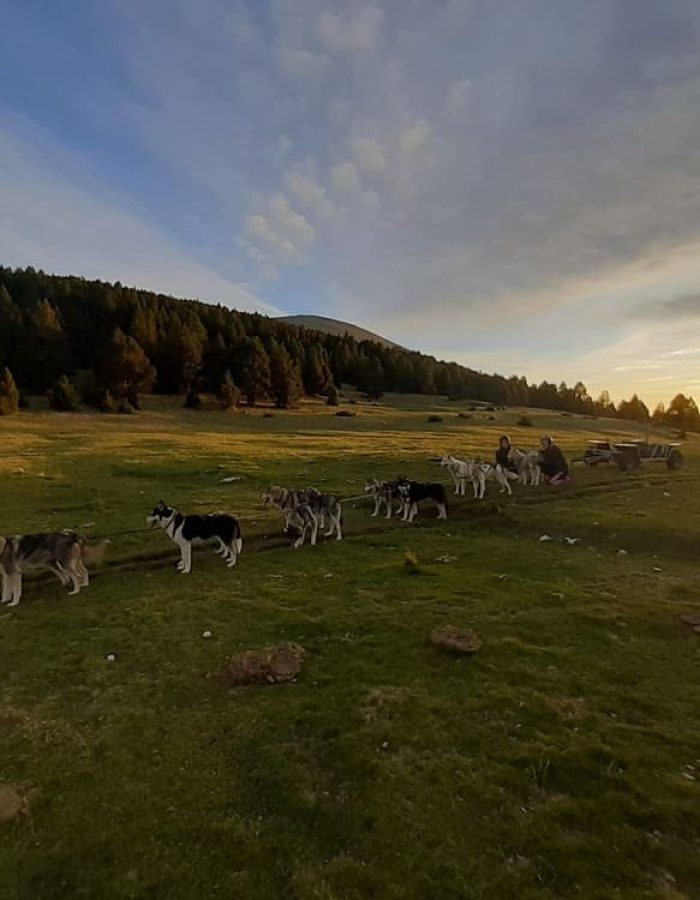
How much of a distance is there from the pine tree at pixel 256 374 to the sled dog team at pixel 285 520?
184 ft

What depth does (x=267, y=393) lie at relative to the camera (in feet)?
267

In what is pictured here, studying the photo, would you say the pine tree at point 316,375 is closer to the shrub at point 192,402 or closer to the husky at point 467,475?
the shrub at point 192,402

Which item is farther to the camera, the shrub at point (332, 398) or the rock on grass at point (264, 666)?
the shrub at point (332, 398)

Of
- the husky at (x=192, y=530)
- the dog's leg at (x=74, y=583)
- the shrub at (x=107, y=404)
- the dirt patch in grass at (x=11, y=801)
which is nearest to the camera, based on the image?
the dirt patch in grass at (x=11, y=801)

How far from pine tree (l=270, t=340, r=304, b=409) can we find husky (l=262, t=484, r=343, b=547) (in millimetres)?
63248

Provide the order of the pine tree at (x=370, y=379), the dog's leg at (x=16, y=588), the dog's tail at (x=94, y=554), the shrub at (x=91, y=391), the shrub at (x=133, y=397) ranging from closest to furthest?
the dog's leg at (x=16, y=588)
the dog's tail at (x=94, y=554)
the shrub at (x=91, y=391)
the shrub at (x=133, y=397)
the pine tree at (x=370, y=379)

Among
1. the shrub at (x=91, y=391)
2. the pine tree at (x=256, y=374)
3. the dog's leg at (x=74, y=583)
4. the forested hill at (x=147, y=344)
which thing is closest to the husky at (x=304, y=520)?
the dog's leg at (x=74, y=583)

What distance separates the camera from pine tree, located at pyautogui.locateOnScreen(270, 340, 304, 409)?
3209 inches

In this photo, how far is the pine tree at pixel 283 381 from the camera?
81.5m

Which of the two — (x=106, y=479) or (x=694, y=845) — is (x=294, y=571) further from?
(x=106, y=479)

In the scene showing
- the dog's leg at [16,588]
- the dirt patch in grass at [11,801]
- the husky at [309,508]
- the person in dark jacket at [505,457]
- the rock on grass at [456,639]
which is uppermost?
the person in dark jacket at [505,457]

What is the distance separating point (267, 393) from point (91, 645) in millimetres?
71616

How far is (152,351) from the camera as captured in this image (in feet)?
265

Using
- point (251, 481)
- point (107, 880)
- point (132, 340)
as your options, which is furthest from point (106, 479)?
point (132, 340)
